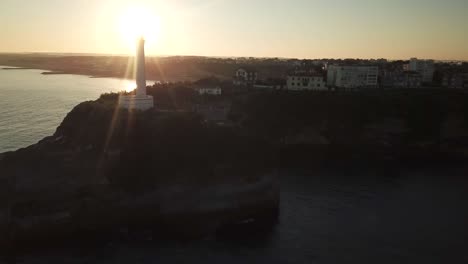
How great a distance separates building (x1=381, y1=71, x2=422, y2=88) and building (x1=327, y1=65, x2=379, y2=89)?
2581 millimetres

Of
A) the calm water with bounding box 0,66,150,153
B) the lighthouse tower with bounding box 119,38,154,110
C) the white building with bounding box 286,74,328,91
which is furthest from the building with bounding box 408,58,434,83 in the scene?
the lighthouse tower with bounding box 119,38,154,110

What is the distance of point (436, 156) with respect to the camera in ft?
126

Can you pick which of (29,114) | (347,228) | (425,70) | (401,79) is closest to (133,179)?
(347,228)

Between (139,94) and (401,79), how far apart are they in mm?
42419

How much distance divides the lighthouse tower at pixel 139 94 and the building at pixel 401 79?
40.5 metres

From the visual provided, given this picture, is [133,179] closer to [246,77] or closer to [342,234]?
[342,234]

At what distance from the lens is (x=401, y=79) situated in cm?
5788

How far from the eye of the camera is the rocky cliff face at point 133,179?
779 inches

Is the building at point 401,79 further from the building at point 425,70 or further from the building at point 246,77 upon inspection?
the building at point 246,77

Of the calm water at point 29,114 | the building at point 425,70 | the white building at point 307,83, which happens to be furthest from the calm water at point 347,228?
the building at point 425,70

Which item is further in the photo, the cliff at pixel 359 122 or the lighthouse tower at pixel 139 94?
the cliff at pixel 359 122

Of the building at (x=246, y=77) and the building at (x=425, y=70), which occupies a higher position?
the building at (x=425, y=70)

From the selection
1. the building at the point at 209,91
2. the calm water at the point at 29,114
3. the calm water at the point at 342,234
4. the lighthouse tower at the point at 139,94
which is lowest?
the calm water at the point at 342,234

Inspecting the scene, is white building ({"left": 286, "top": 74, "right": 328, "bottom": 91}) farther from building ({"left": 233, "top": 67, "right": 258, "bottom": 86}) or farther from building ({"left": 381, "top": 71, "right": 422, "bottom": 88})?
building ({"left": 381, "top": 71, "right": 422, "bottom": 88})
